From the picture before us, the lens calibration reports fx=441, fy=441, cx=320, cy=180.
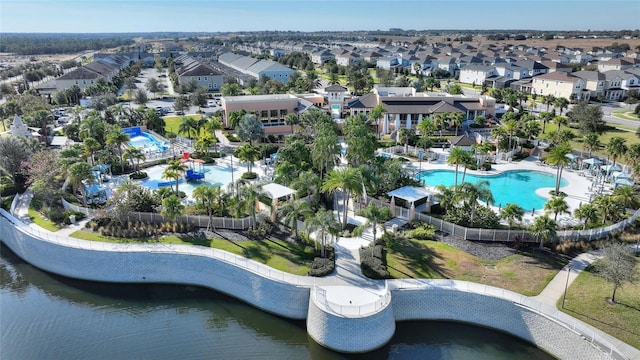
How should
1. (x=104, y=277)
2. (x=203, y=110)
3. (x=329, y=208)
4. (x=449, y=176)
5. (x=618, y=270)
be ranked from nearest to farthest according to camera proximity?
(x=618, y=270) < (x=104, y=277) < (x=329, y=208) < (x=449, y=176) < (x=203, y=110)

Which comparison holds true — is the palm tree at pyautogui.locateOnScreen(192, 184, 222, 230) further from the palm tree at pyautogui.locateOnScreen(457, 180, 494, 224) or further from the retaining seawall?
the palm tree at pyautogui.locateOnScreen(457, 180, 494, 224)

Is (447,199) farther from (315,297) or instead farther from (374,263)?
(315,297)

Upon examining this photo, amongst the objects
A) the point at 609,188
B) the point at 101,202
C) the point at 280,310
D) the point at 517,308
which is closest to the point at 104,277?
the point at 101,202

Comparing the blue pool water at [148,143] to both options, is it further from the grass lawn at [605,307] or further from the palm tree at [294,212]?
the grass lawn at [605,307]

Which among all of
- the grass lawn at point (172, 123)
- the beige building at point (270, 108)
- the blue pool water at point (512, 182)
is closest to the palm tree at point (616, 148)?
the blue pool water at point (512, 182)

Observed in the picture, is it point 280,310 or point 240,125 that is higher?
point 240,125

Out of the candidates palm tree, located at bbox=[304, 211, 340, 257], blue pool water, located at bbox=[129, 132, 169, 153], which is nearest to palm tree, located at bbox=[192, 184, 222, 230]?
palm tree, located at bbox=[304, 211, 340, 257]

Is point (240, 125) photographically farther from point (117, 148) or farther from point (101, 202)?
point (101, 202)
